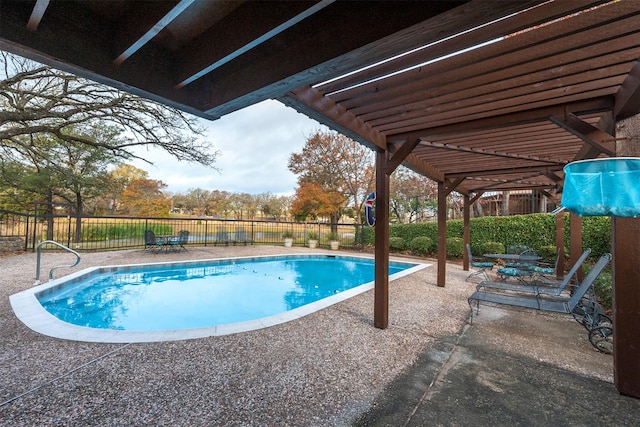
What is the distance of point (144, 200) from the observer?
1788 cm

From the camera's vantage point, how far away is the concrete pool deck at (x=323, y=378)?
1838 millimetres

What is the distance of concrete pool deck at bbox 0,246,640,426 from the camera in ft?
6.03

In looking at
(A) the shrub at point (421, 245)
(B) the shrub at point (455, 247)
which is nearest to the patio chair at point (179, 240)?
(A) the shrub at point (421, 245)

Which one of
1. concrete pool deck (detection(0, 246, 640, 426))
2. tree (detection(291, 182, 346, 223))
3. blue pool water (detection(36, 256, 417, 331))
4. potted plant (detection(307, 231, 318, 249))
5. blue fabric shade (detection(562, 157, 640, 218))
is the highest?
tree (detection(291, 182, 346, 223))

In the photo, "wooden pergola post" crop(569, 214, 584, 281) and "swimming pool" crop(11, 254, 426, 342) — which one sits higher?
"wooden pergola post" crop(569, 214, 584, 281)

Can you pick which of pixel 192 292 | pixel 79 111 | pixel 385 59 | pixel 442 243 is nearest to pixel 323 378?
pixel 385 59

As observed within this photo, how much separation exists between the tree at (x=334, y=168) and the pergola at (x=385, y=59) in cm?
1133

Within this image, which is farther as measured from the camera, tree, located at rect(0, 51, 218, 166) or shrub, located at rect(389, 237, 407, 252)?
shrub, located at rect(389, 237, 407, 252)

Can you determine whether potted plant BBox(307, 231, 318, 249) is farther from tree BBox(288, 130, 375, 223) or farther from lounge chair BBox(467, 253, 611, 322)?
lounge chair BBox(467, 253, 611, 322)

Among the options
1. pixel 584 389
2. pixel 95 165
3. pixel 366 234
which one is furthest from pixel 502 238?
pixel 95 165

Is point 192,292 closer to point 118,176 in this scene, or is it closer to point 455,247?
point 455,247

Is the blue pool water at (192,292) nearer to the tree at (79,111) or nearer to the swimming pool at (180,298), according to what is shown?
the swimming pool at (180,298)

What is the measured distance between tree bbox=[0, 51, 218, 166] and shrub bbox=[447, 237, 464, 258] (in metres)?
8.60

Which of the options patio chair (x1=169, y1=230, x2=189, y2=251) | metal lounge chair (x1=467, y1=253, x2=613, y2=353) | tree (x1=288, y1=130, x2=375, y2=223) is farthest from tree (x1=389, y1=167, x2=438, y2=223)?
metal lounge chair (x1=467, y1=253, x2=613, y2=353)
